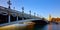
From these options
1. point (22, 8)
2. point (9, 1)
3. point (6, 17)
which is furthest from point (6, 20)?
point (22, 8)

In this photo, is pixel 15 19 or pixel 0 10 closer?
pixel 0 10

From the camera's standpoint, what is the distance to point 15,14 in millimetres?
35656

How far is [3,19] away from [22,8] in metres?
11.0

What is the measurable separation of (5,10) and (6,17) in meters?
4.37

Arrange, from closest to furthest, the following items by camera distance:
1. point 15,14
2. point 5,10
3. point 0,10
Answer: point 0,10 < point 5,10 < point 15,14

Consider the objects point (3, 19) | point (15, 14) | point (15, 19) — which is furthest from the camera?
point (15, 19)

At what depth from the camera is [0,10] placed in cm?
2770

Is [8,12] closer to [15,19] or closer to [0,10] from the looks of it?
[0,10]

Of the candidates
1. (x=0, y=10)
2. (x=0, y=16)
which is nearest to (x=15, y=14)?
(x=0, y=16)

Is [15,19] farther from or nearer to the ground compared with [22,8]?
nearer to the ground

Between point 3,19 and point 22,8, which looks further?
point 22,8

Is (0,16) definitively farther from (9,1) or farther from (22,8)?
(22,8)

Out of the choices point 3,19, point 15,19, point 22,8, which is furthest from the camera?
point 22,8

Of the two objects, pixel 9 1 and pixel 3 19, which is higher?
pixel 9 1
